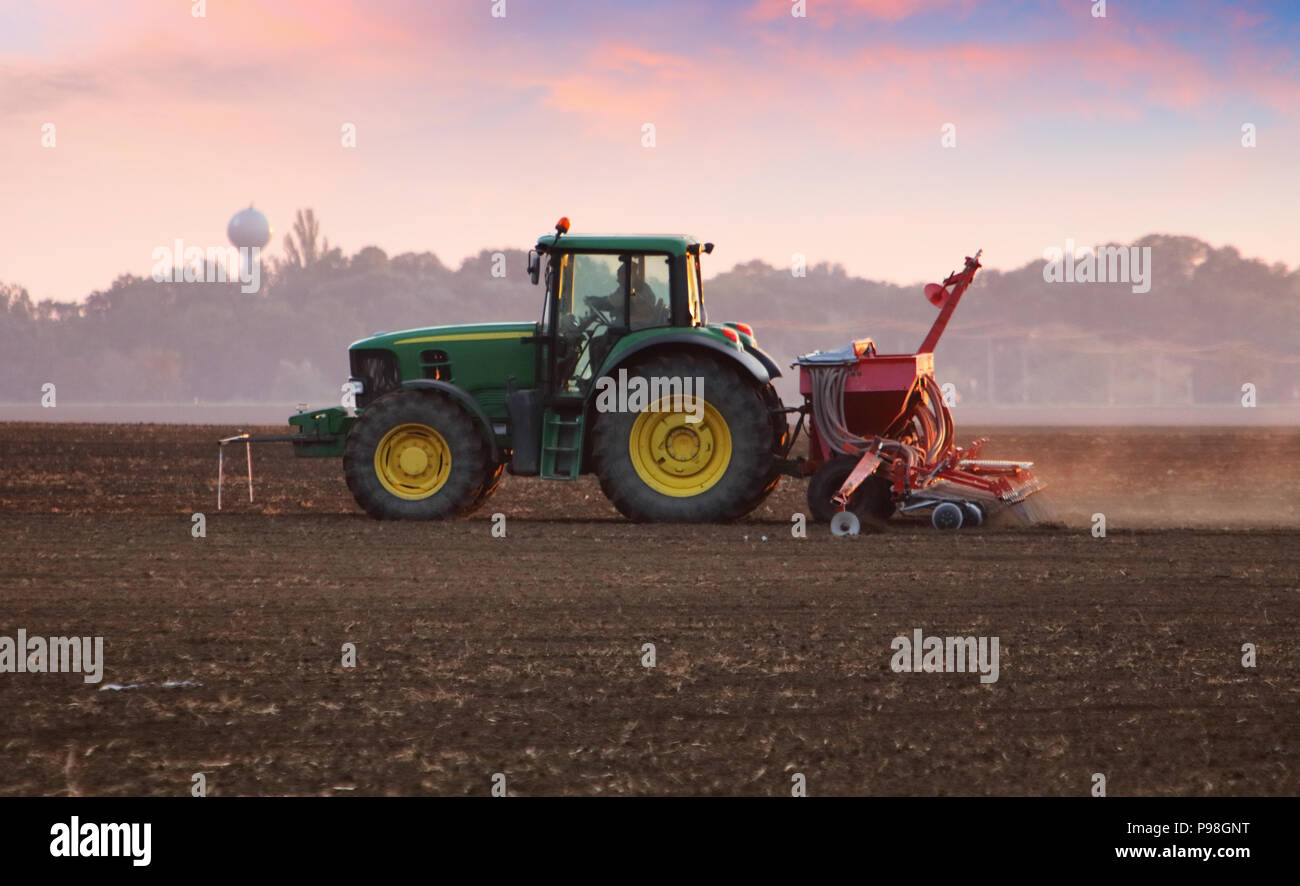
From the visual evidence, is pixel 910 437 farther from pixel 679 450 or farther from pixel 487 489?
pixel 487 489

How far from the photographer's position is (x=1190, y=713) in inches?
275

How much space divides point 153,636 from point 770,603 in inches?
156

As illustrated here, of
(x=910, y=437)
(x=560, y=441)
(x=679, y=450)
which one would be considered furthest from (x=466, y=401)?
(x=910, y=437)

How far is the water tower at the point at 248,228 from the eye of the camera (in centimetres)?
11338

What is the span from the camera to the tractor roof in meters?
14.3

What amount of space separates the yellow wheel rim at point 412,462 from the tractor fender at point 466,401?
39cm

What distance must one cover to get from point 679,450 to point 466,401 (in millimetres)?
2134
